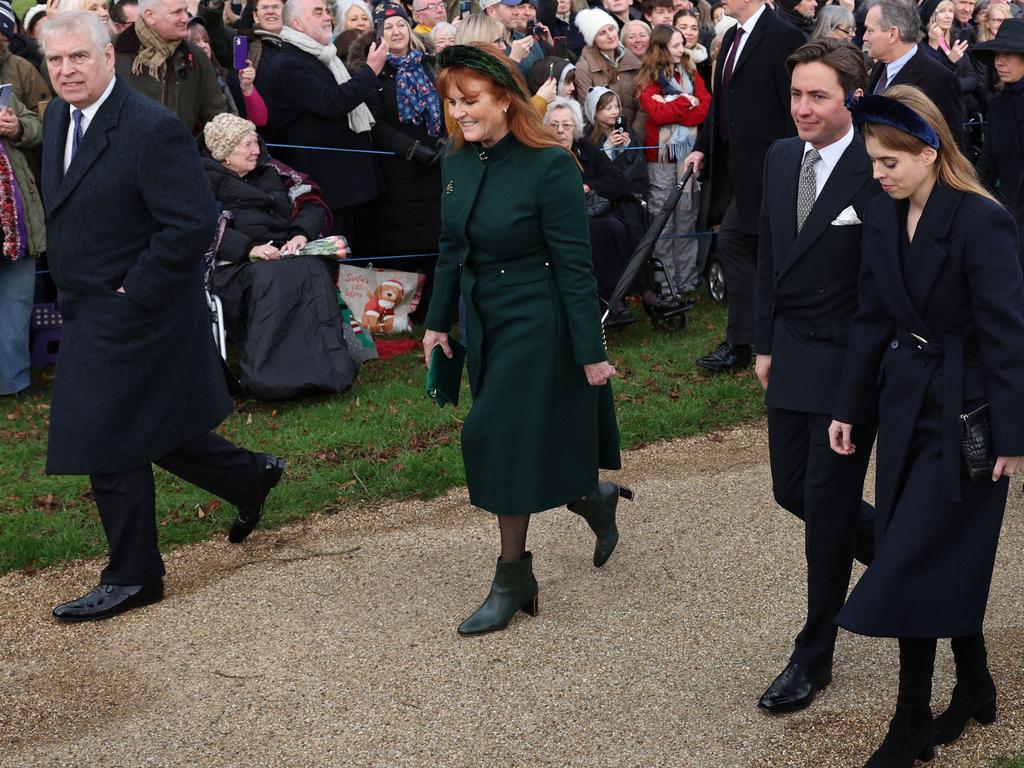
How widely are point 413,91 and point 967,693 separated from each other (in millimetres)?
6502

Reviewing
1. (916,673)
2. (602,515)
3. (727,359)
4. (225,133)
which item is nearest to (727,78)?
(727,359)

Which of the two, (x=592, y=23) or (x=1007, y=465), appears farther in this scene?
(x=592, y=23)

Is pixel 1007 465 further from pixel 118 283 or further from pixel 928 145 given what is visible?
pixel 118 283

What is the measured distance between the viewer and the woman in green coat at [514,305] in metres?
4.87

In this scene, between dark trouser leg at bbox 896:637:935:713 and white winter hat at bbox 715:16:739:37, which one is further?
white winter hat at bbox 715:16:739:37

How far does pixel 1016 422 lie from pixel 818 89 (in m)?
1.24

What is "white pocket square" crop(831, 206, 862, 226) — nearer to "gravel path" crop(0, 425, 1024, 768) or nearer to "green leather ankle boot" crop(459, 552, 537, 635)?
"gravel path" crop(0, 425, 1024, 768)

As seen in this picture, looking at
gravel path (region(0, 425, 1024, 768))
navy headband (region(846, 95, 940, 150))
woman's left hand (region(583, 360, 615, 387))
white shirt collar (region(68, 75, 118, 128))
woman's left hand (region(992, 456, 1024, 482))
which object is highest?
navy headband (region(846, 95, 940, 150))

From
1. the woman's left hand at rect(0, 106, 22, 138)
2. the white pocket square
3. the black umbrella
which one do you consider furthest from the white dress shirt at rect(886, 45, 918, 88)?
the woman's left hand at rect(0, 106, 22, 138)

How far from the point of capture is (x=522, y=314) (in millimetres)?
4988

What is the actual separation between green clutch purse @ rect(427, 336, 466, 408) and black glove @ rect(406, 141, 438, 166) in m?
4.42

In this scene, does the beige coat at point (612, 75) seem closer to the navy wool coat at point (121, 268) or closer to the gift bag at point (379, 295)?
the gift bag at point (379, 295)

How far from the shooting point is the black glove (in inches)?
376

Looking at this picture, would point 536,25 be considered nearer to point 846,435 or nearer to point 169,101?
point 169,101
